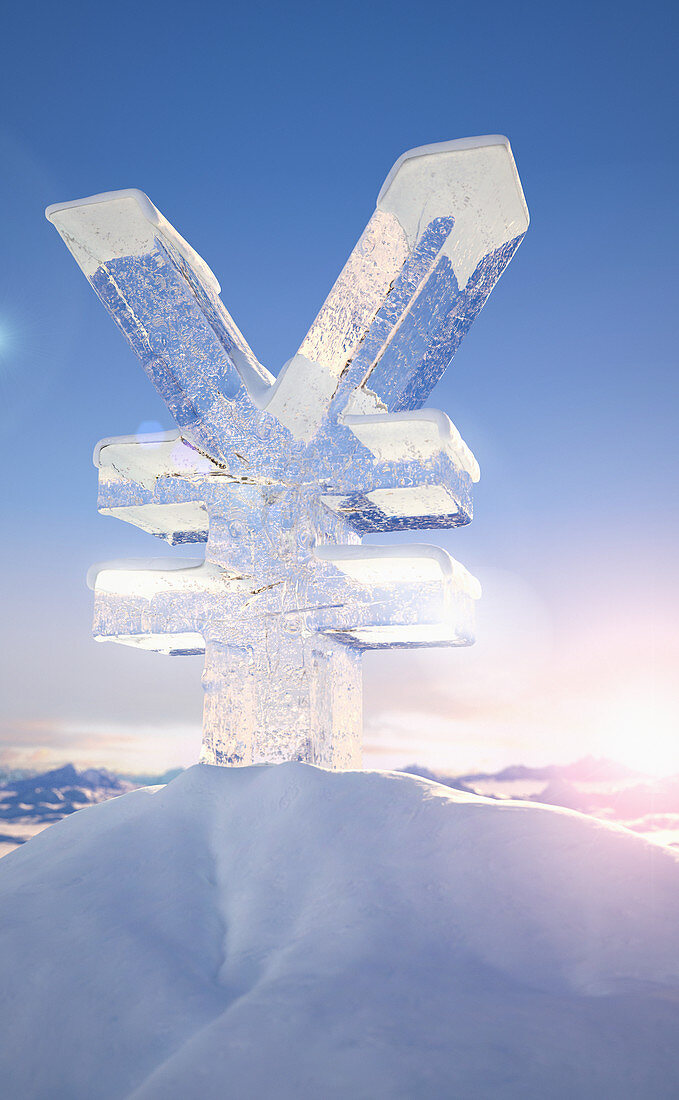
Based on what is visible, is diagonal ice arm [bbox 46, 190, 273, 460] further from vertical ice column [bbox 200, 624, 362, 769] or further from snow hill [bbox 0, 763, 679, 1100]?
snow hill [bbox 0, 763, 679, 1100]

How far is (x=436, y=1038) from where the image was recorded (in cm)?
209

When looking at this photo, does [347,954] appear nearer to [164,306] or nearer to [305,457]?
[305,457]

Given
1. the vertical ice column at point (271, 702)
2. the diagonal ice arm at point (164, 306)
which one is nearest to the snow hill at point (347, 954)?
the vertical ice column at point (271, 702)

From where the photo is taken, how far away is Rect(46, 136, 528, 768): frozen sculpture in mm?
4086

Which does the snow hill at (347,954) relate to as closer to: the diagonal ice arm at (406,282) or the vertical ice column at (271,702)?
the vertical ice column at (271,702)

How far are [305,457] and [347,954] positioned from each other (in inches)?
100

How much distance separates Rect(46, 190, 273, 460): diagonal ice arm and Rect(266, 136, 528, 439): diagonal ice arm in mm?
307

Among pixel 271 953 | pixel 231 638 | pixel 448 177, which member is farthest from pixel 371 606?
pixel 448 177

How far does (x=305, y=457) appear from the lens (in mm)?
4301

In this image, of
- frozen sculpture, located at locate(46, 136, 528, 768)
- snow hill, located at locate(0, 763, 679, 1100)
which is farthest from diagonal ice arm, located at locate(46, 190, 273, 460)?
snow hill, located at locate(0, 763, 679, 1100)

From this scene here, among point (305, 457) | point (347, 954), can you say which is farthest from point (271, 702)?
point (347, 954)

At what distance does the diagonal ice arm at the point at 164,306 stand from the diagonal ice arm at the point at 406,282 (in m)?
0.31

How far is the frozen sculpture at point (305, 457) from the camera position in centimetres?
409

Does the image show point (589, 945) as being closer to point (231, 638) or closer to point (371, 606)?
point (371, 606)
